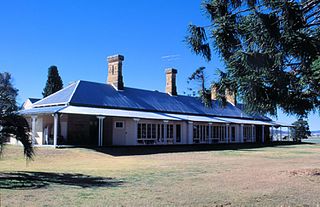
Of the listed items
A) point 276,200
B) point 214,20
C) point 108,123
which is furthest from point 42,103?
point 276,200

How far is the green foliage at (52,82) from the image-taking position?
51594 millimetres

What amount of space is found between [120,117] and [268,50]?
21907 mm

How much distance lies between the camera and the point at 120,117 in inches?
1232

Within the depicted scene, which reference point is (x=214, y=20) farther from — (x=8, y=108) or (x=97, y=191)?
(x=8, y=108)

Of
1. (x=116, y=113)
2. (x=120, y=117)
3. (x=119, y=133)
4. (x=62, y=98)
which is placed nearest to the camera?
(x=120, y=117)

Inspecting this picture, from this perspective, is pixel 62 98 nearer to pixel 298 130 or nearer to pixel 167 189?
pixel 167 189

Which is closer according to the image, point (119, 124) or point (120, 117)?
point (120, 117)

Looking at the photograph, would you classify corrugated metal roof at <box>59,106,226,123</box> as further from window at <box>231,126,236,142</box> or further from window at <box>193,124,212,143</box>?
window at <box>231,126,236,142</box>

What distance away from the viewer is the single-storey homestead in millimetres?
30906

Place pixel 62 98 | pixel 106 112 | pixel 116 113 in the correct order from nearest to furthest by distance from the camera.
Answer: pixel 106 112 → pixel 116 113 → pixel 62 98

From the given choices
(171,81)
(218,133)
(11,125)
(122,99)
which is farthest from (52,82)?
(11,125)

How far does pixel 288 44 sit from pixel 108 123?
25.2 meters

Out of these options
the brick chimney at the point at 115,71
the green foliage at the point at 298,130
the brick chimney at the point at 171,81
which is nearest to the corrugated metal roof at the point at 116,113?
the brick chimney at the point at 115,71

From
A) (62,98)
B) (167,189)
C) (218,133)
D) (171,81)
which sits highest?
(171,81)
